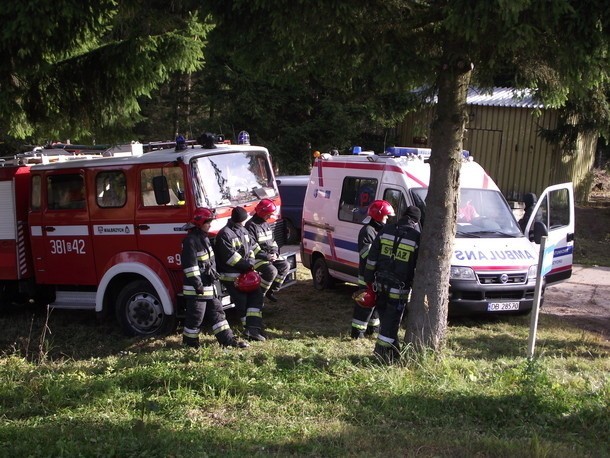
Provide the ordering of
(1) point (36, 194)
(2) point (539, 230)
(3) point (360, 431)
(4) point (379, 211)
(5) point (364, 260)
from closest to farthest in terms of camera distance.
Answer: (3) point (360, 431), (5) point (364, 260), (4) point (379, 211), (2) point (539, 230), (1) point (36, 194)

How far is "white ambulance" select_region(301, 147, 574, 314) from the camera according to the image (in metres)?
8.09

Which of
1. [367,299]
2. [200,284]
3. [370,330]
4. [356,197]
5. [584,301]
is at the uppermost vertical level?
[356,197]

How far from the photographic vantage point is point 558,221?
938cm

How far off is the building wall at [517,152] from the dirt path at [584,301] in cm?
833

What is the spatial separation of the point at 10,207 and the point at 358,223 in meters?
5.03

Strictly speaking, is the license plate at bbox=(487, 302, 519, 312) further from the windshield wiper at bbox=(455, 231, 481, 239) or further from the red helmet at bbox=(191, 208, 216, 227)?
the red helmet at bbox=(191, 208, 216, 227)

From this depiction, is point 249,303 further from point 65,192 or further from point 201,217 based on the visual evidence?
point 65,192

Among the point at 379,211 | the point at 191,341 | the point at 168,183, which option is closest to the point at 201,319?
the point at 191,341

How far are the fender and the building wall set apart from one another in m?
14.4

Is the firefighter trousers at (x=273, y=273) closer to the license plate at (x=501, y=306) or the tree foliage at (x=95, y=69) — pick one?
the license plate at (x=501, y=306)

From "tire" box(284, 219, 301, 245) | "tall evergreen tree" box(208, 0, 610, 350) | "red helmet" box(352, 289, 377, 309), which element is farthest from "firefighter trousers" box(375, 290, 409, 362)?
"tire" box(284, 219, 301, 245)

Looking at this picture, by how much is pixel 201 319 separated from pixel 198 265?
0.63m

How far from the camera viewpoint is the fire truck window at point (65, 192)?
8398mm

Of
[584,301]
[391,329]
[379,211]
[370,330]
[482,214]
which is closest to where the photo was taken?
[391,329]
